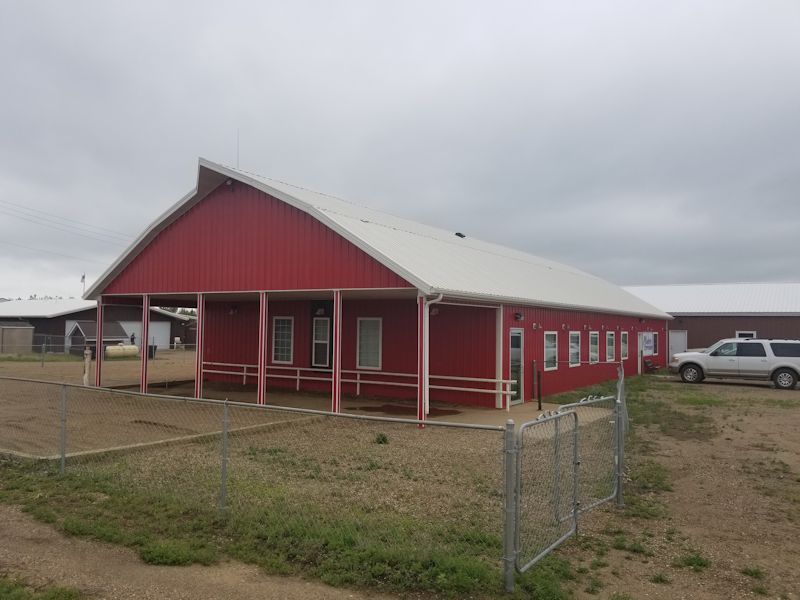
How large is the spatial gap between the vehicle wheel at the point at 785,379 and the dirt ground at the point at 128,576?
22.9m

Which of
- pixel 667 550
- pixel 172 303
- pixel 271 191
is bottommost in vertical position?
pixel 667 550

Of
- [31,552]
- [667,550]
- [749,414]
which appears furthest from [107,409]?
[749,414]

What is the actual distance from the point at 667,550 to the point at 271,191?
12.1 m

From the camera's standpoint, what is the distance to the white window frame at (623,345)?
27016 millimetres

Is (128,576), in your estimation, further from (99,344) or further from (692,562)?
(99,344)

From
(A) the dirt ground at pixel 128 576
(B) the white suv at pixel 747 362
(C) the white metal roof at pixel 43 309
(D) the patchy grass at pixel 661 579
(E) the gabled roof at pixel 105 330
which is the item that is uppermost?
(C) the white metal roof at pixel 43 309

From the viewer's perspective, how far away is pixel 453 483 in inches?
318

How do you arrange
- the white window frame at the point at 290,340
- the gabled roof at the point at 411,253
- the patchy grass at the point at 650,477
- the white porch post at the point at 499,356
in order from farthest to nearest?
the white window frame at the point at 290,340 → the white porch post at the point at 499,356 → the gabled roof at the point at 411,253 → the patchy grass at the point at 650,477

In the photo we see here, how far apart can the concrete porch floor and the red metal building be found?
50 centimetres

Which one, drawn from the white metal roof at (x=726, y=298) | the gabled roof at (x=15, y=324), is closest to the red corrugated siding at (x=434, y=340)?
the white metal roof at (x=726, y=298)

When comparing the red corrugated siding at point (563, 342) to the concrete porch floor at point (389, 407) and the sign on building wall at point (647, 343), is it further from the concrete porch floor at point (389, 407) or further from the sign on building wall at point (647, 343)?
the sign on building wall at point (647, 343)

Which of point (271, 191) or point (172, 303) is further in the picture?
point (172, 303)

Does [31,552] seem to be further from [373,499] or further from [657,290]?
[657,290]

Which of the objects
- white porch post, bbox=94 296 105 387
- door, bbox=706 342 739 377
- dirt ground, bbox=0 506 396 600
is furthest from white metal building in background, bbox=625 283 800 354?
dirt ground, bbox=0 506 396 600
